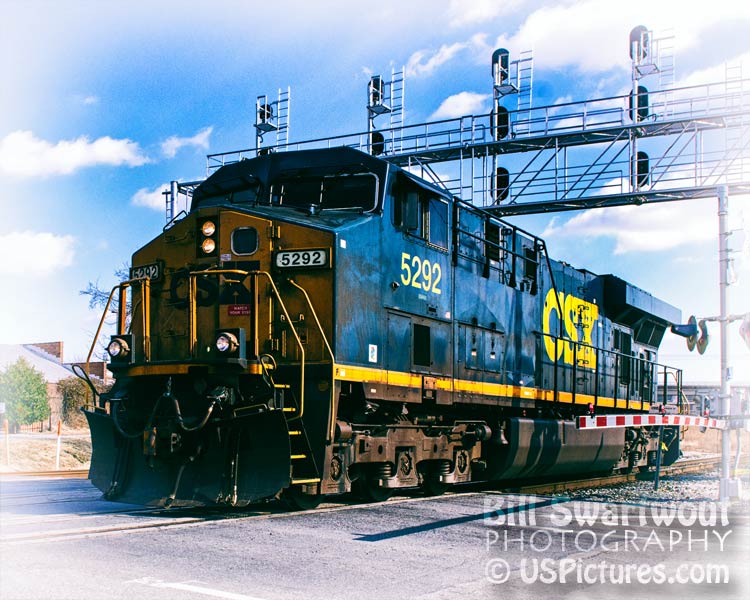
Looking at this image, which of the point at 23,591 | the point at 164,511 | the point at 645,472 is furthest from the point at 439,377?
the point at 645,472

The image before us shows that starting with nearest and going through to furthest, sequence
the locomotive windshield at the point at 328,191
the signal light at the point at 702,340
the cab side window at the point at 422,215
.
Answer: the locomotive windshield at the point at 328,191, the cab side window at the point at 422,215, the signal light at the point at 702,340

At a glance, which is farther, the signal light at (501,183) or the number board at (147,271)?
the signal light at (501,183)

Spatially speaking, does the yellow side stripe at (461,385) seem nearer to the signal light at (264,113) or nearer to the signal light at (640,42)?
the signal light at (640,42)

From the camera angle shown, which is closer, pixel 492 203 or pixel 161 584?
pixel 161 584

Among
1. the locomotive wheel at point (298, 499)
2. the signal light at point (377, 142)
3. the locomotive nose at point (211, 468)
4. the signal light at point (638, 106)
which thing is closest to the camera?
the locomotive nose at point (211, 468)

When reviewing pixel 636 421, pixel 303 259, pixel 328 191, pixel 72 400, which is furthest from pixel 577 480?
pixel 72 400

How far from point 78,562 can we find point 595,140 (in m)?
20.3

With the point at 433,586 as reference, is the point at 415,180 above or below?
above

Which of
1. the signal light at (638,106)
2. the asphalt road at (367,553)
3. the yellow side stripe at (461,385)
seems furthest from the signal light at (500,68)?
the asphalt road at (367,553)

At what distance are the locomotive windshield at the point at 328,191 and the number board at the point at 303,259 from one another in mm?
1178

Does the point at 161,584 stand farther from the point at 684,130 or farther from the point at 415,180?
the point at 684,130

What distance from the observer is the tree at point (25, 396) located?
42003 millimetres

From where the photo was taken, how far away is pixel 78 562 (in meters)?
5.98

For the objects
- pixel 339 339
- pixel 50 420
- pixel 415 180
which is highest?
pixel 415 180
